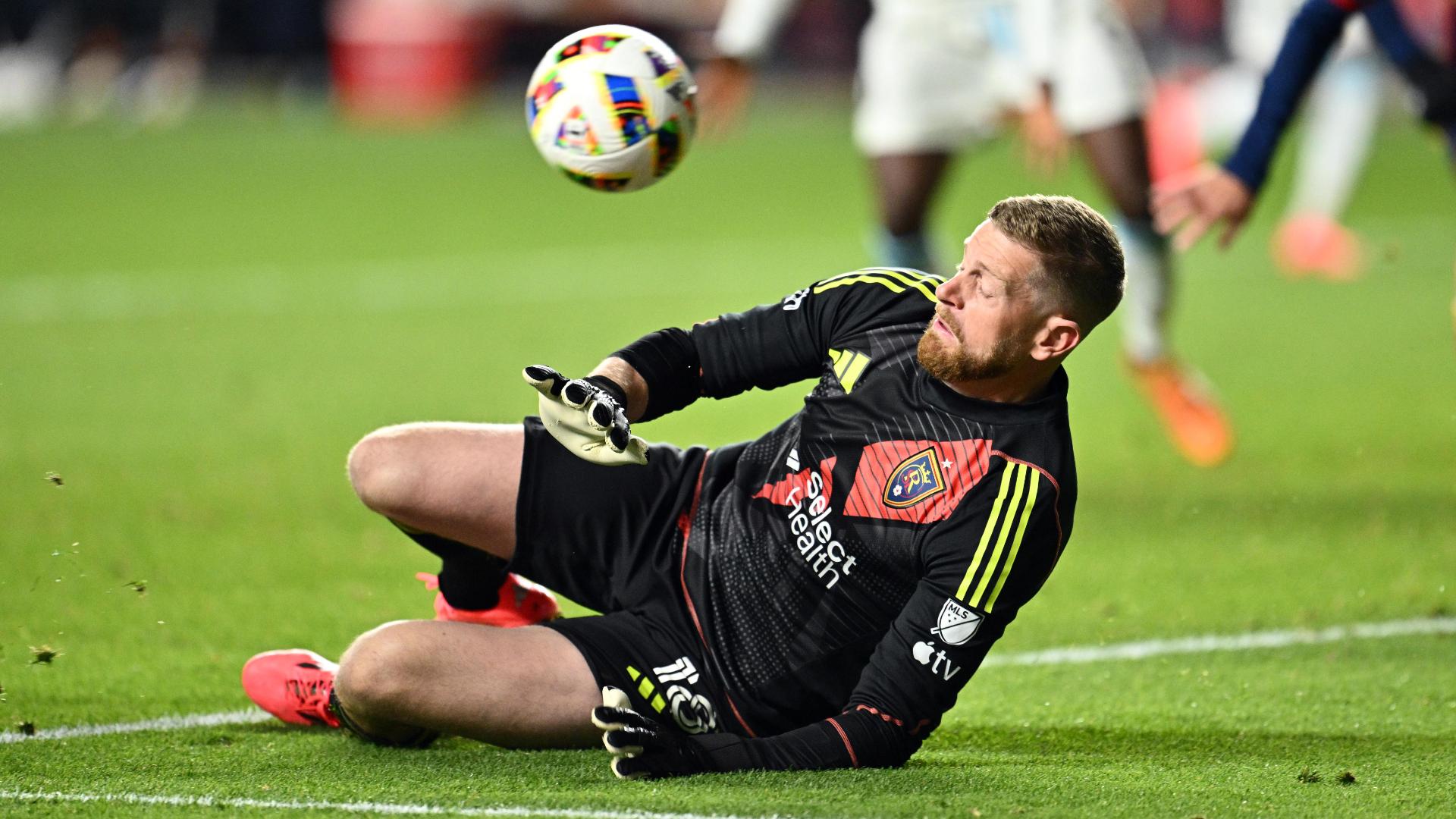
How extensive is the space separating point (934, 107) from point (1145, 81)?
768 mm

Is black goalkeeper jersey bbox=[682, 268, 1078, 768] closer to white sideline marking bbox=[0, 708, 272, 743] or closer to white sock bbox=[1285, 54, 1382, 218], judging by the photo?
white sideline marking bbox=[0, 708, 272, 743]

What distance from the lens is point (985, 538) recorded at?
11.5 ft

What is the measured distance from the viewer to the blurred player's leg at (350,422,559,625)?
3.95 m

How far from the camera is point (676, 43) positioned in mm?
Result: 24578

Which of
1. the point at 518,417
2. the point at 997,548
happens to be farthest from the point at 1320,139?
the point at 997,548

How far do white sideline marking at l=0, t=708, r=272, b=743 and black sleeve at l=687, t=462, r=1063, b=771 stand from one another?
51.6 inches

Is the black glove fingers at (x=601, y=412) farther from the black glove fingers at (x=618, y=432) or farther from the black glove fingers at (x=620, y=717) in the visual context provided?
the black glove fingers at (x=620, y=717)

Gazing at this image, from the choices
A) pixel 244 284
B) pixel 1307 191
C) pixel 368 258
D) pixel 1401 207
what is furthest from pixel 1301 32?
pixel 1401 207

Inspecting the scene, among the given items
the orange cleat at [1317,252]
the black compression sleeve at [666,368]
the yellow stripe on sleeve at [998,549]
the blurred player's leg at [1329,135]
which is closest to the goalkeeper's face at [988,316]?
the yellow stripe on sleeve at [998,549]

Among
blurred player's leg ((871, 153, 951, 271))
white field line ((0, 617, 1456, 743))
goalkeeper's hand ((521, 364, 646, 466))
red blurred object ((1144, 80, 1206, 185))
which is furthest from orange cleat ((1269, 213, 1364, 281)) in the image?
goalkeeper's hand ((521, 364, 646, 466))

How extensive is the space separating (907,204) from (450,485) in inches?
141

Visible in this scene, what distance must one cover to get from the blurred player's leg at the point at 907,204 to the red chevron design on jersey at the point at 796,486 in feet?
10.9

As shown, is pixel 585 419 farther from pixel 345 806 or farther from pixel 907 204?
pixel 907 204

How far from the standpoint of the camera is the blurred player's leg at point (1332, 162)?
11344 millimetres
